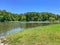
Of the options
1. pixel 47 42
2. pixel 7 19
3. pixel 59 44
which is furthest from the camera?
pixel 7 19

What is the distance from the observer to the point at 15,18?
5650 inches

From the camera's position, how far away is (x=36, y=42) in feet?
39.9

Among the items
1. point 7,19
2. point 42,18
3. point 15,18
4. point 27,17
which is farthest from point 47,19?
point 7,19

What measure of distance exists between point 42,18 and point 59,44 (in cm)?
13402

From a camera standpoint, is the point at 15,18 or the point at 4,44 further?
the point at 15,18

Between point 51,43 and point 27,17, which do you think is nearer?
point 51,43

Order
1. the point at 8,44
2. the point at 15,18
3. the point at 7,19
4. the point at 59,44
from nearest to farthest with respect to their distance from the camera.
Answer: the point at 59,44 < the point at 8,44 < the point at 7,19 < the point at 15,18

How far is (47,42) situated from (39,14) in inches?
5444

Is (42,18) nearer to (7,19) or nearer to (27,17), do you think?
(27,17)

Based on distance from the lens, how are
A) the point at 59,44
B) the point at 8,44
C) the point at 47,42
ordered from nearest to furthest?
the point at 59,44 < the point at 47,42 < the point at 8,44

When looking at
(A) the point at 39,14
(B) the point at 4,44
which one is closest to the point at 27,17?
(A) the point at 39,14

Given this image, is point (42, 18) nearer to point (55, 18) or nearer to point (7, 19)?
point (55, 18)

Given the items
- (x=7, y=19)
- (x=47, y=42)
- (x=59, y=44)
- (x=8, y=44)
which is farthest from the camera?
(x=7, y=19)

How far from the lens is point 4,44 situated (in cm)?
1321
